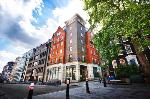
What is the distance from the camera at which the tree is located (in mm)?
11547

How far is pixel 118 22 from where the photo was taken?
14.0 metres

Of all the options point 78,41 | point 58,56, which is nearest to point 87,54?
point 78,41

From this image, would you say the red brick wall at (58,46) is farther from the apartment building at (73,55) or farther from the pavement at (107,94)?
the pavement at (107,94)

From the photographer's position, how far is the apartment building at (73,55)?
1603 inches

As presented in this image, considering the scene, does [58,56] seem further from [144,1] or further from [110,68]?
[144,1]

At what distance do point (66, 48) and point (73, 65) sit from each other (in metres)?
7.24

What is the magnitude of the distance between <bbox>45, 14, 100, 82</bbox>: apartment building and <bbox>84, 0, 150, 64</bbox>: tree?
822 inches

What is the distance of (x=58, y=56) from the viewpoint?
154 feet

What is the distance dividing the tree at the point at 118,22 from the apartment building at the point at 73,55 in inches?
822

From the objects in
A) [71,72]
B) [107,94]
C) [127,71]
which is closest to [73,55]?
[71,72]

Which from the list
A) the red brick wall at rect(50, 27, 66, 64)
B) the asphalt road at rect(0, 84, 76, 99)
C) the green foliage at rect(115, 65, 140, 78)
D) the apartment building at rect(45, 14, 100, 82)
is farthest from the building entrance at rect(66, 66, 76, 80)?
the asphalt road at rect(0, 84, 76, 99)

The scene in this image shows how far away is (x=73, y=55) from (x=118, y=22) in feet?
93.2

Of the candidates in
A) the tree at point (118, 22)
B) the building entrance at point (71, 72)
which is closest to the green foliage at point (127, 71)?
the tree at point (118, 22)

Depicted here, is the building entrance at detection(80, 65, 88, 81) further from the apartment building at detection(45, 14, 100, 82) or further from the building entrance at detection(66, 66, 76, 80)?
the building entrance at detection(66, 66, 76, 80)
